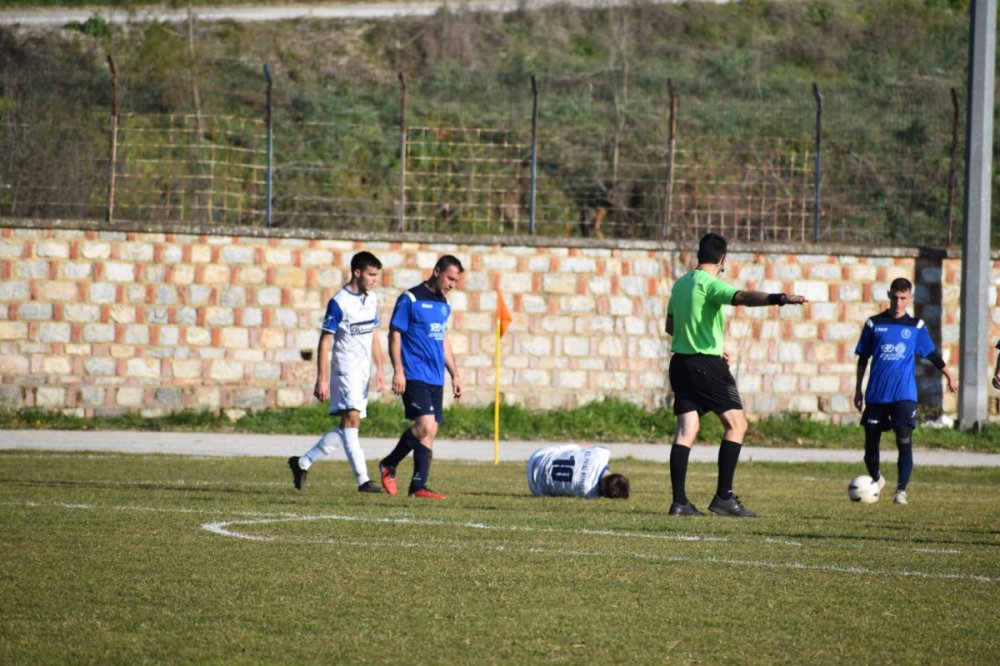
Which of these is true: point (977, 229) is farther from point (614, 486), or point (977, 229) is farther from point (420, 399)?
point (420, 399)

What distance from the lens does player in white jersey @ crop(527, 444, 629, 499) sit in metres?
12.7

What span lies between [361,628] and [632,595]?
4.87 feet

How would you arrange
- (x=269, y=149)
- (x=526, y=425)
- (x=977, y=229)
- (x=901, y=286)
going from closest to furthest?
(x=901, y=286) < (x=977, y=229) < (x=526, y=425) < (x=269, y=149)

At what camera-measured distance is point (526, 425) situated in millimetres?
22234

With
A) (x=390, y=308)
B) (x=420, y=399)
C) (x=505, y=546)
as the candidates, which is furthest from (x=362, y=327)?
(x=390, y=308)

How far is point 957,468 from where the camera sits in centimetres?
1791

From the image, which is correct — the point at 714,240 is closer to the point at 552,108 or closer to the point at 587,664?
the point at 587,664

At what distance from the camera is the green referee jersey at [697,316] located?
11.2m

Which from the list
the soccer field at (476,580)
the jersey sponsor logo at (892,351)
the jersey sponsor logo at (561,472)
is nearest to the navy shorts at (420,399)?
the soccer field at (476,580)

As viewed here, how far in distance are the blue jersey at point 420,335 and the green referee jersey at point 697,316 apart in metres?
2.26

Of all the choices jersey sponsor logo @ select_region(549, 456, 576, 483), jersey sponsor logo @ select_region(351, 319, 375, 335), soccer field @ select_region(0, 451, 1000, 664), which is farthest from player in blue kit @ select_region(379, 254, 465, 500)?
jersey sponsor logo @ select_region(549, 456, 576, 483)

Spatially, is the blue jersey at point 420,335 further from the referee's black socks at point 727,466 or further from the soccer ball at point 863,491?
the soccer ball at point 863,491

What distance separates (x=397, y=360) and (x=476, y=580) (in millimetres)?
5260

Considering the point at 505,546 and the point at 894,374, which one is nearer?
the point at 505,546
